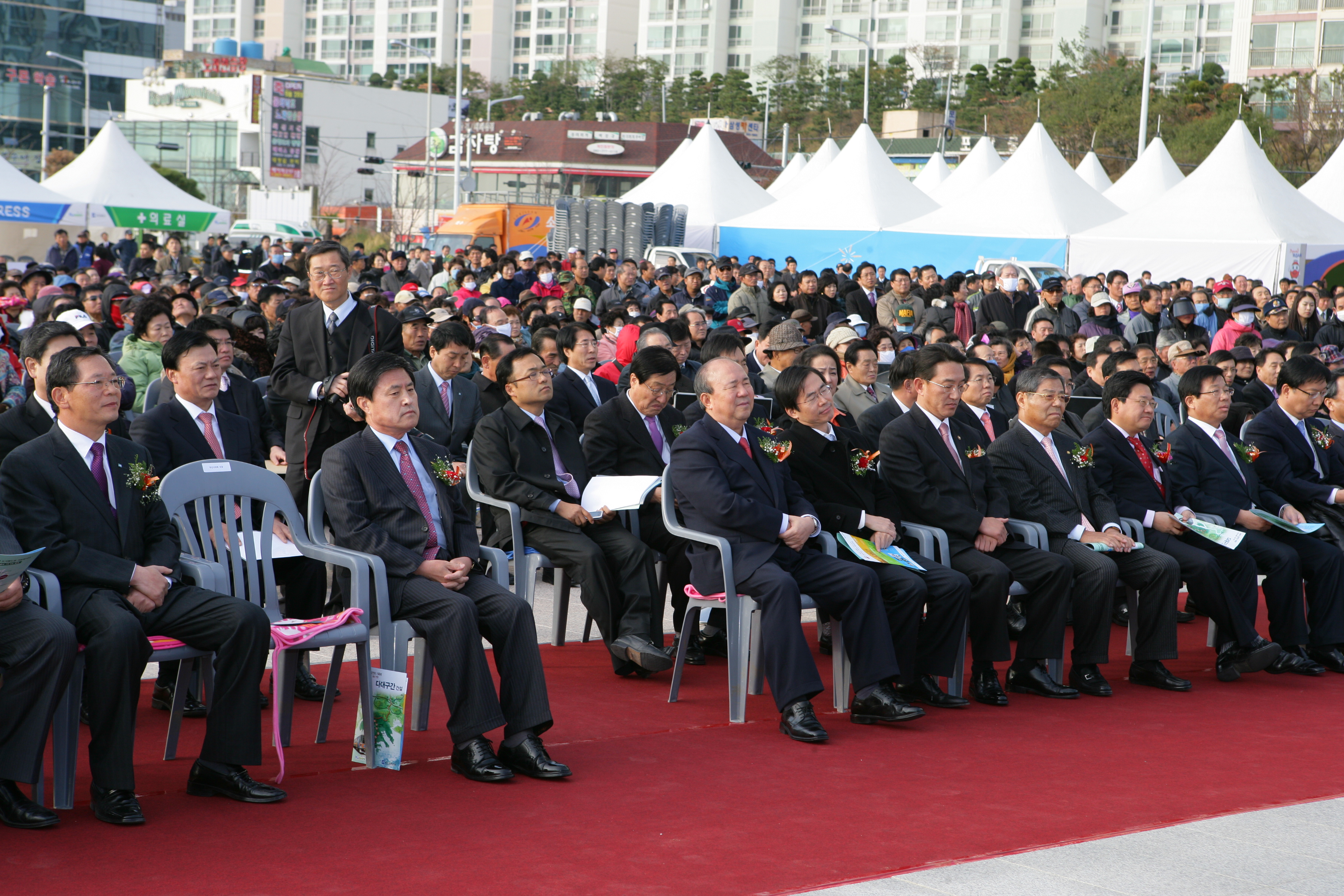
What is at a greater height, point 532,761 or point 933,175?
point 933,175

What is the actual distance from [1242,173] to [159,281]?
57.7 ft

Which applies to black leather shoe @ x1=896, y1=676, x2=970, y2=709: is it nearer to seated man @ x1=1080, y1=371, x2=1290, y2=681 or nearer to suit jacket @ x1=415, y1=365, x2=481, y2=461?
seated man @ x1=1080, y1=371, x2=1290, y2=681

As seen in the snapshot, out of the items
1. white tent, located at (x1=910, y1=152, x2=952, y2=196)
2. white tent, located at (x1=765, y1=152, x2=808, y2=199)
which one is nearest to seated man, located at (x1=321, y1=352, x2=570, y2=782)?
white tent, located at (x1=765, y1=152, x2=808, y2=199)

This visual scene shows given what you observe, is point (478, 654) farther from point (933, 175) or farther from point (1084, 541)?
point (933, 175)

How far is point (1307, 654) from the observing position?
22.4 ft

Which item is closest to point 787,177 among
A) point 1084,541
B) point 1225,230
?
point 1225,230

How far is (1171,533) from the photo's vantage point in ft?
21.8

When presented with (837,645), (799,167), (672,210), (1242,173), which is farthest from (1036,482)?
(799,167)

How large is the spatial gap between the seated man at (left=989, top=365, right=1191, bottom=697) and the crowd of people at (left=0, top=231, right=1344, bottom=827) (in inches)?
0.6

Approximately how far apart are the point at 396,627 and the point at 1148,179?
28238mm

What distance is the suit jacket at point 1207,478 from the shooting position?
7.00 meters

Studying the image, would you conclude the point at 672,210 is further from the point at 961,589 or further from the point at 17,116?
the point at 17,116

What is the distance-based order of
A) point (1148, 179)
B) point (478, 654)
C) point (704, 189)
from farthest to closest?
point (704, 189)
point (1148, 179)
point (478, 654)

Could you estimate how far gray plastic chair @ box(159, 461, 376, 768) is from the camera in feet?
15.4
